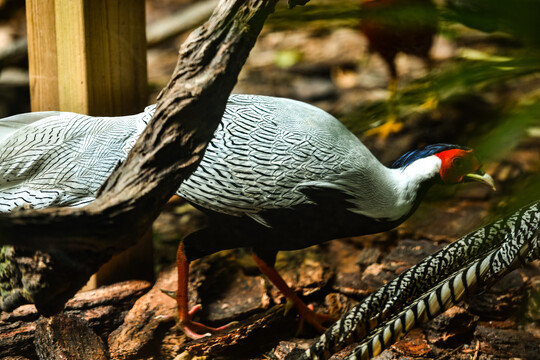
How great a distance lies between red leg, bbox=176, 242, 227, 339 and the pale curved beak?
876 mm

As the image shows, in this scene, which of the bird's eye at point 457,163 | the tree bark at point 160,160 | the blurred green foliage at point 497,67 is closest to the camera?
the blurred green foliage at point 497,67

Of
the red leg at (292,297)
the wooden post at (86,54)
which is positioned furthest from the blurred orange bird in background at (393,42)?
the wooden post at (86,54)

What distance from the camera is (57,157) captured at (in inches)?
54.1

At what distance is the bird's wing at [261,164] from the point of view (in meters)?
1.42

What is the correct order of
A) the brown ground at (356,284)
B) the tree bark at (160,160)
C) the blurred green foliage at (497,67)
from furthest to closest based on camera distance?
1. the brown ground at (356,284)
2. the tree bark at (160,160)
3. the blurred green foliage at (497,67)

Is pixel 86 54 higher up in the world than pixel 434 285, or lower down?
higher up

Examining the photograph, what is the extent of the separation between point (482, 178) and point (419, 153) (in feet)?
0.59

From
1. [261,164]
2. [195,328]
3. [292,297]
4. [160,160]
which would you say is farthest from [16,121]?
[292,297]

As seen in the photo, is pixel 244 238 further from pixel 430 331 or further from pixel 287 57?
pixel 287 57

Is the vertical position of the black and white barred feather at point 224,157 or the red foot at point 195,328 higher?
the black and white barred feather at point 224,157

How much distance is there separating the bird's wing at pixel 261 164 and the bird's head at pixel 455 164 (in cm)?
23

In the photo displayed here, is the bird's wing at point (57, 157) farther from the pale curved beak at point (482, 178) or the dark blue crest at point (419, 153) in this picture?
the pale curved beak at point (482, 178)

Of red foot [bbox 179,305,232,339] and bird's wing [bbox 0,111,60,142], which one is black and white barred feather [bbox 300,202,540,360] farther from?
bird's wing [bbox 0,111,60,142]

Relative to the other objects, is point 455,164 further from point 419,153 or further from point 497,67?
point 497,67
